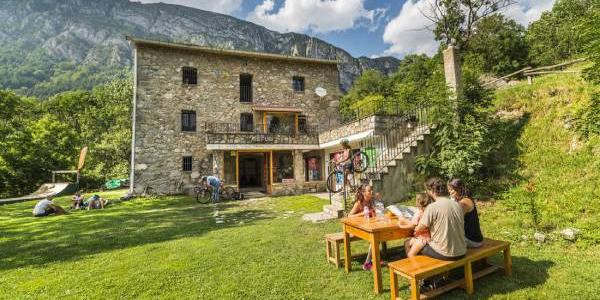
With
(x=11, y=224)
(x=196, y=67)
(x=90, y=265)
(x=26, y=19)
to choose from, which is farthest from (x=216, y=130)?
(x=26, y=19)

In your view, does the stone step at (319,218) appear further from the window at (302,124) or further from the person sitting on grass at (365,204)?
the window at (302,124)

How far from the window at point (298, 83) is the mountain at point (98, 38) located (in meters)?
65.7

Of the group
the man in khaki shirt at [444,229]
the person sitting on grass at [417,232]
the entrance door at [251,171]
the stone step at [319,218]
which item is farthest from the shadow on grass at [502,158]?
the entrance door at [251,171]

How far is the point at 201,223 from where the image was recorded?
8.23 m

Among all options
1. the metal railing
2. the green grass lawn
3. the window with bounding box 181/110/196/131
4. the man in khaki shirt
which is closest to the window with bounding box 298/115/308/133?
the metal railing

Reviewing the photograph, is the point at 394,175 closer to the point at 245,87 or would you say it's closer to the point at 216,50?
the point at 245,87

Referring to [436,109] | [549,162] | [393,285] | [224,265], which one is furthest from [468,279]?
[436,109]

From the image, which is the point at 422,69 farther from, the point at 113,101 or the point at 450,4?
the point at 113,101

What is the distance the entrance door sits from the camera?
19.4m

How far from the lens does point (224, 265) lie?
4.53 m

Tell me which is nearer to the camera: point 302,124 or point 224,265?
point 224,265

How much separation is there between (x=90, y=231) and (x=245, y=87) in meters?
12.9

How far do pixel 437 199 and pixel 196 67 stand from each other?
56.4 ft

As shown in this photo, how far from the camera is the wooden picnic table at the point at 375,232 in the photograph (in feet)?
11.1
